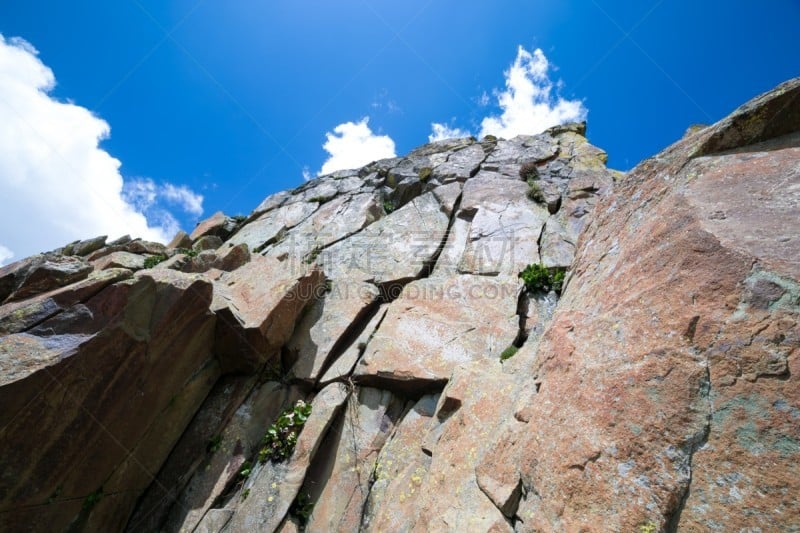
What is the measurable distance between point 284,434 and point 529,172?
1638 centimetres

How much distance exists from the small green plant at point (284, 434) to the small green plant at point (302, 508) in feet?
3.40

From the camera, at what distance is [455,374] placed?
8.54m

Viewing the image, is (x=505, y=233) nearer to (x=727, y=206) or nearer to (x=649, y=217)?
(x=649, y=217)

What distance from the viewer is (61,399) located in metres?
7.80

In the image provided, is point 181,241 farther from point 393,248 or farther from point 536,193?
point 536,193

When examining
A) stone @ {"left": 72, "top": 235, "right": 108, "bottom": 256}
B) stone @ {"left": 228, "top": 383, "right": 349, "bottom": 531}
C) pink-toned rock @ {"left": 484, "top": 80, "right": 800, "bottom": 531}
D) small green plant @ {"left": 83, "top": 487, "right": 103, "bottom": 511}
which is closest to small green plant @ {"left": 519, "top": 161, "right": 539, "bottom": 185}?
pink-toned rock @ {"left": 484, "top": 80, "right": 800, "bottom": 531}

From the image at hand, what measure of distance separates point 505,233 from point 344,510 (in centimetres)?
1081

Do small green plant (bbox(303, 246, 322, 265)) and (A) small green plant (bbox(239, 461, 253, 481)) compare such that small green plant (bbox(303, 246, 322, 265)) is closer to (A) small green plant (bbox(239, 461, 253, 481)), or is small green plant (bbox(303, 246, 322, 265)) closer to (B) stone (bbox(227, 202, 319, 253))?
(B) stone (bbox(227, 202, 319, 253))

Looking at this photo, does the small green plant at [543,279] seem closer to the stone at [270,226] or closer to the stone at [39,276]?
the stone at [39,276]

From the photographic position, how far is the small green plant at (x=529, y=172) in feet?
61.9

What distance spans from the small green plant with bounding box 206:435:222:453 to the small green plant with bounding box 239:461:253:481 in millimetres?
1005

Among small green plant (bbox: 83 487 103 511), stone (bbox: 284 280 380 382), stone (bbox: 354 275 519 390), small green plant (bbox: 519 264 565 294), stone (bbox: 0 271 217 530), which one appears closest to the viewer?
stone (bbox: 0 271 217 530)

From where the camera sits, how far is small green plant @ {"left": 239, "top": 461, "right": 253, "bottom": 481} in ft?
29.6

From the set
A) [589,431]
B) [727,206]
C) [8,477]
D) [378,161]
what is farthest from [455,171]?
[8,477]
